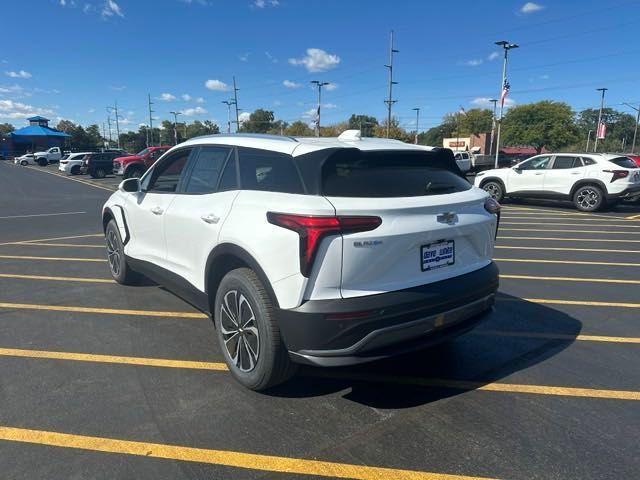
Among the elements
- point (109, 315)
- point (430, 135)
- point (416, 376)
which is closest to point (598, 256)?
point (416, 376)

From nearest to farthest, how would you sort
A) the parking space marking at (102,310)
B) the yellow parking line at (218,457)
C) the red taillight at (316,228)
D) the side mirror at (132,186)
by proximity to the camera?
the yellow parking line at (218,457), the red taillight at (316,228), the parking space marking at (102,310), the side mirror at (132,186)

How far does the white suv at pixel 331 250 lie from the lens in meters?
2.65

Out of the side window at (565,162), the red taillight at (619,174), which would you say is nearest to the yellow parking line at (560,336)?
the red taillight at (619,174)

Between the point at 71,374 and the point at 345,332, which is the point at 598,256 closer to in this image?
the point at 345,332

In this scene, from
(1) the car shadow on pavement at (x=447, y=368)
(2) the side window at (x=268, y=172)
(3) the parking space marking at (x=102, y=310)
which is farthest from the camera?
(3) the parking space marking at (x=102, y=310)

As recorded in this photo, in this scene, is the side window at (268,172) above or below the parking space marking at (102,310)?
above

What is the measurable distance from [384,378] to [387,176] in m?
1.51

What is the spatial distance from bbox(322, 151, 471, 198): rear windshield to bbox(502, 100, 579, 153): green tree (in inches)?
3112

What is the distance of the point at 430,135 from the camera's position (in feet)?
373

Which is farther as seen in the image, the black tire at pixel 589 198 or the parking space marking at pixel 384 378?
the black tire at pixel 589 198

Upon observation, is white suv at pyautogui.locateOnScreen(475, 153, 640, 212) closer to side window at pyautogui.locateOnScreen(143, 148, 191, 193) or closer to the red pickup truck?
side window at pyautogui.locateOnScreen(143, 148, 191, 193)

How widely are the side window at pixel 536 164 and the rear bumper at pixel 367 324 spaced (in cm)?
1260

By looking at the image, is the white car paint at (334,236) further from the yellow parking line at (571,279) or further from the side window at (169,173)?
the yellow parking line at (571,279)

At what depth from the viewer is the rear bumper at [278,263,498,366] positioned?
265cm
